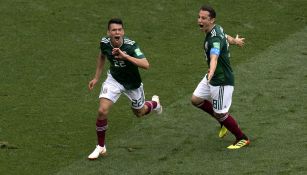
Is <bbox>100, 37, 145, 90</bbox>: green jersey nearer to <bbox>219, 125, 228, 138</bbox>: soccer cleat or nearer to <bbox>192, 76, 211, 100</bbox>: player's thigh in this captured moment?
<bbox>192, 76, 211, 100</bbox>: player's thigh

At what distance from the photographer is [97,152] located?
30.7 ft

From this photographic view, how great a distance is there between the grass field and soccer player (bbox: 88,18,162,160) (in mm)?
462

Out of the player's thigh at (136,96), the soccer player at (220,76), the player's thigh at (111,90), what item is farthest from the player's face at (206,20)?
the player's thigh at (111,90)

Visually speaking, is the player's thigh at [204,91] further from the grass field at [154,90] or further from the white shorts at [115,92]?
the white shorts at [115,92]

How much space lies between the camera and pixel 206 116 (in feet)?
37.1

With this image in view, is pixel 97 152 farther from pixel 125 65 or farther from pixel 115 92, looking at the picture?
pixel 125 65

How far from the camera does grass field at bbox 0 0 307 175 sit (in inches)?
366

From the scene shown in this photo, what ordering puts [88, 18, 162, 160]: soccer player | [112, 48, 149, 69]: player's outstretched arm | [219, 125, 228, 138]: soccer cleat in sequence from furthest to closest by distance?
[219, 125, 228, 138]: soccer cleat
[88, 18, 162, 160]: soccer player
[112, 48, 149, 69]: player's outstretched arm

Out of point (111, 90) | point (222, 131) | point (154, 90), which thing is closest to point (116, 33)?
point (111, 90)

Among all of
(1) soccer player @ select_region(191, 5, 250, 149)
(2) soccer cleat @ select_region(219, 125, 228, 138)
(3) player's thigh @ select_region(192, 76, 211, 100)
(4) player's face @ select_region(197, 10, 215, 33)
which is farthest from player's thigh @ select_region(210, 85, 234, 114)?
(4) player's face @ select_region(197, 10, 215, 33)

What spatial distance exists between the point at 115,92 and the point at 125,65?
1.22 feet

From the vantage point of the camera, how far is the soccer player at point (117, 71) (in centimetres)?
927

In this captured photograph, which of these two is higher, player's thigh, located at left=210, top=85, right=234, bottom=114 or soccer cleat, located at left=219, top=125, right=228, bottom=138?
player's thigh, located at left=210, top=85, right=234, bottom=114

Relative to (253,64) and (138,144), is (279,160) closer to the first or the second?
(138,144)
